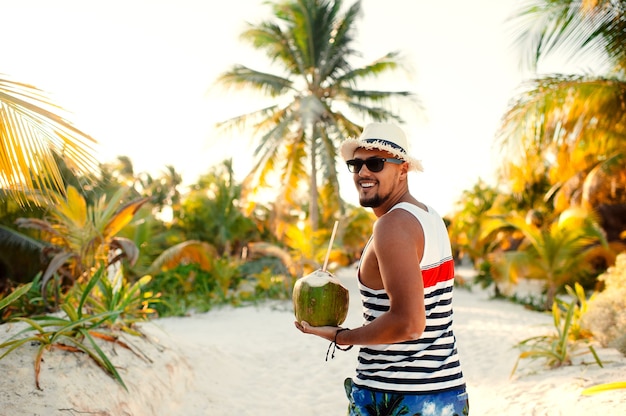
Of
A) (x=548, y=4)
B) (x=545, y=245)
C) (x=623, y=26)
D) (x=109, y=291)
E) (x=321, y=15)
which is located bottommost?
(x=545, y=245)

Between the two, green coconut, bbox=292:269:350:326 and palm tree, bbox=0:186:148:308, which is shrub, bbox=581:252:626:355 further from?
palm tree, bbox=0:186:148:308

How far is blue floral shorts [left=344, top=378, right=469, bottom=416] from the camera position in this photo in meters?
1.57

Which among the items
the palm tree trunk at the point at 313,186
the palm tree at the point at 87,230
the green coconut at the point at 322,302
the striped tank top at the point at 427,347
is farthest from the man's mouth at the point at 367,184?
the palm tree trunk at the point at 313,186

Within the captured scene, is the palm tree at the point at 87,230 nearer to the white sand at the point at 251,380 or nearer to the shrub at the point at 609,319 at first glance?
the white sand at the point at 251,380

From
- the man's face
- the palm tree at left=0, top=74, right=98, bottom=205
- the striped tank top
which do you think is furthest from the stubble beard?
the palm tree at left=0, top=74, right=98, bottom=205

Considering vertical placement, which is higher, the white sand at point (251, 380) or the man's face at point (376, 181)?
the man's face at point (376, 181)

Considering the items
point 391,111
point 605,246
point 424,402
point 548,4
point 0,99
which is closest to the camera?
point 424,402

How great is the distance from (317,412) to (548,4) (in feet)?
26.2

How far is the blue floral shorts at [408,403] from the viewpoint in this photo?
1570mm

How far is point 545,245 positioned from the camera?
1122cm

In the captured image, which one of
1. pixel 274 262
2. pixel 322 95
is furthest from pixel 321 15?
pixel 274 262

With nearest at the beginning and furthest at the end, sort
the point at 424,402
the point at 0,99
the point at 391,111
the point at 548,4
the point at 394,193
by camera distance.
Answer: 1. the point at 424,402
2. the point at 394,193
3. the point at 0,99
4. the point at 548,4
5. the point at 391,111

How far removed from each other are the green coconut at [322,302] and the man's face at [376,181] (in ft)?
1.06

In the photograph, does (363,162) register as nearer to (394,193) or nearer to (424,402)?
(394,193)
